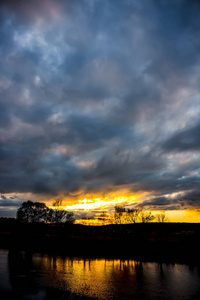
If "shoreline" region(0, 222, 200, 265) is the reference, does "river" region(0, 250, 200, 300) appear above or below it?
above

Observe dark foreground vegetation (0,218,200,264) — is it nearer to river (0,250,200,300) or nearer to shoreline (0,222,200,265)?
shoreline (0,222,200,265)

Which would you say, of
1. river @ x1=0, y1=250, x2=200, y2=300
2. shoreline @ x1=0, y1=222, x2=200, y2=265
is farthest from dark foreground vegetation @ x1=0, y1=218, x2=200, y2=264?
river @ x1=0, y1=250, x2=200, y2=300

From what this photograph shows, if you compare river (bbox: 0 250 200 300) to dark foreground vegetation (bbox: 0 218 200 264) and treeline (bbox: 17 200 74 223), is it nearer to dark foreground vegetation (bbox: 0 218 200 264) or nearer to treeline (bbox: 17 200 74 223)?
dark foreground vegetation (bbox: 0 218 200 264)

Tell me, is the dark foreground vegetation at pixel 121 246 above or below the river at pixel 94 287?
below

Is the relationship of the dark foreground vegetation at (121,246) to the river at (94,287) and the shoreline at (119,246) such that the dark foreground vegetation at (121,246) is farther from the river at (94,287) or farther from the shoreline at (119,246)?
the river at (94,287)

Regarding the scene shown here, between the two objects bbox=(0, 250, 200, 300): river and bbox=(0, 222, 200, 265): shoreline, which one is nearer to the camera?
bbox=(0, 250, 200, 300): river

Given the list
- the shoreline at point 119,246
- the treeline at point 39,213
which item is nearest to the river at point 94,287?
the shoreline at point 119,246

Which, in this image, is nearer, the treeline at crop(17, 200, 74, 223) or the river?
the river

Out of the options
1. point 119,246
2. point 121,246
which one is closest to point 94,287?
point 121,246

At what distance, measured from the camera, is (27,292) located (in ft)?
39.4

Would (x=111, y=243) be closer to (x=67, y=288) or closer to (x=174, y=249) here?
(x=174, y=249)

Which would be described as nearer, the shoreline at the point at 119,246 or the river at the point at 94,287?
the river at the point at 94,287

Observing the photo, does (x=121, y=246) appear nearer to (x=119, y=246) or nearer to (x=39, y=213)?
(x=119, y=246)

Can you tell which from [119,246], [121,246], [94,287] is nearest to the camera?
[94,287]
